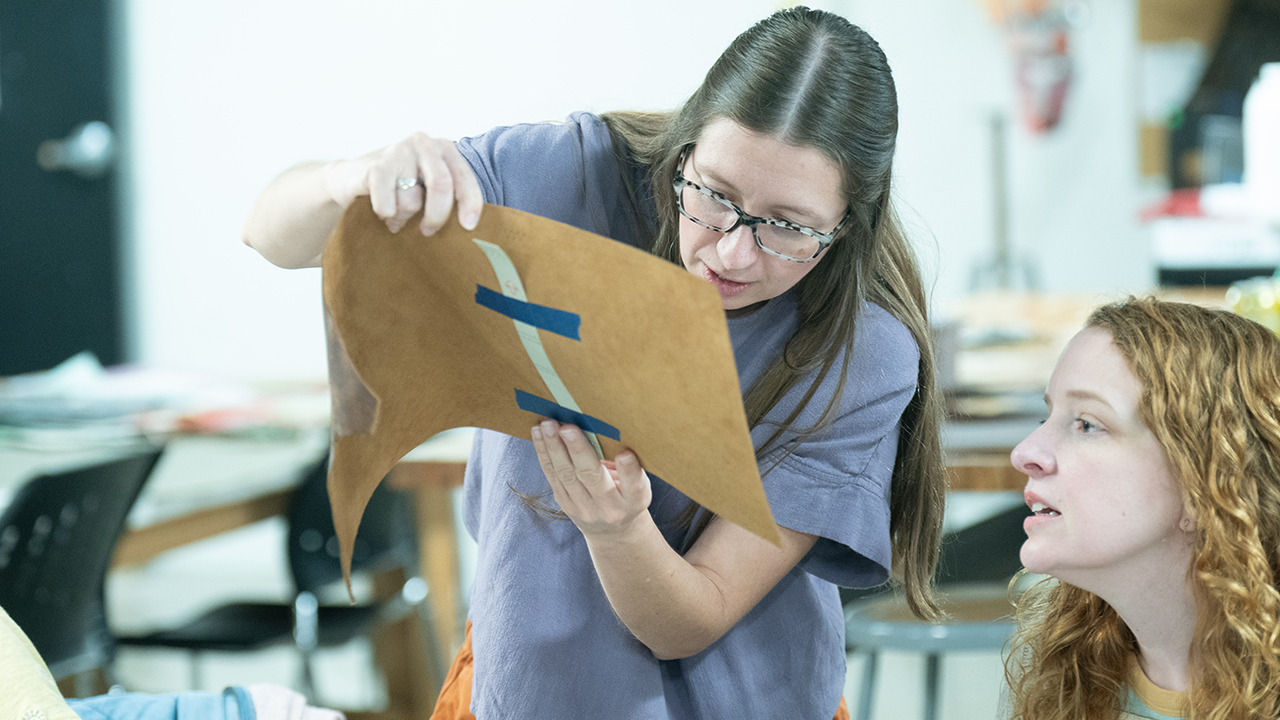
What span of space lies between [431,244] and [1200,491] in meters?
0.64

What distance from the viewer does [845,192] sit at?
0.95 m

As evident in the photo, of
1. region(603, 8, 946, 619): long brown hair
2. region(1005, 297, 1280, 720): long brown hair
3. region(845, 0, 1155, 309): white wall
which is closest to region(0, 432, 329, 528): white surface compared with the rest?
region(603, 8, 946, 619): long brown hair

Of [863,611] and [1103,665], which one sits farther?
[863,611]

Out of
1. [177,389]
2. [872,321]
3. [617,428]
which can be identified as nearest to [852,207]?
[872,321]

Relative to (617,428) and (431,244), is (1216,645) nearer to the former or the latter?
(617,428)

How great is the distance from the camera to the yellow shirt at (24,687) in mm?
848

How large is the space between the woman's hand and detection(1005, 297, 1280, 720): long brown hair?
590 mm

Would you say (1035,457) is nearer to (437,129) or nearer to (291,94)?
(437,129)

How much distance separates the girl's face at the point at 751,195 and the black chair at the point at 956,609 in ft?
1.77

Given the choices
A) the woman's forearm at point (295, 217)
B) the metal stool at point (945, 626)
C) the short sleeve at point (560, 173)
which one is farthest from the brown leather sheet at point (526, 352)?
the metal stool at point (945, 626)

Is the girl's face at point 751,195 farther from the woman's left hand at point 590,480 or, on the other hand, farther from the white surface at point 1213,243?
the white surface at point 1213,243

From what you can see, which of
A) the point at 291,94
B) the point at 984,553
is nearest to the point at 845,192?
the point at 984,553

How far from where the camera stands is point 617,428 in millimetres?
823

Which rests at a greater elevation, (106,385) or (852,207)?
(852,207)
